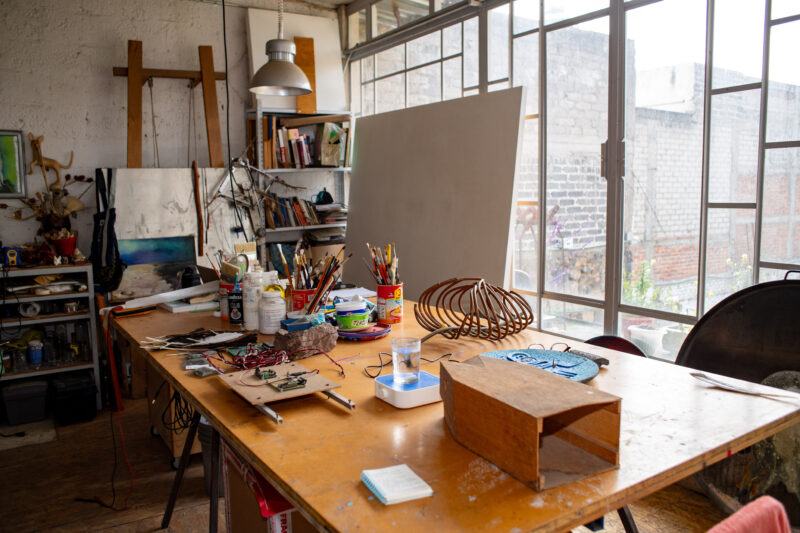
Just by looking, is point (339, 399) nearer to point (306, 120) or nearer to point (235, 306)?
point (235, 306)

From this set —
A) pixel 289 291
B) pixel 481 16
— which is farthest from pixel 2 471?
pixel 481 16

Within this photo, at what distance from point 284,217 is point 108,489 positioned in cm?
262

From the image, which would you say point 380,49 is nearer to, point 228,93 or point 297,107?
point 297,107

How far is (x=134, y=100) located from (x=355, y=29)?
80.7 inches

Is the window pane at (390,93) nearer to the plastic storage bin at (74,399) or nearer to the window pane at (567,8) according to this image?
the window pane at (567,8)

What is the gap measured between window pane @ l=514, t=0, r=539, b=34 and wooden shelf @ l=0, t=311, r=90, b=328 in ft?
11.2

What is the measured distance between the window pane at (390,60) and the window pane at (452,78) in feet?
2.00

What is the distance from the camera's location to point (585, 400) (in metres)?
1.12

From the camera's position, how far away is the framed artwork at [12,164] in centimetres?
439

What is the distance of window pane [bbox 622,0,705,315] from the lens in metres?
3.00

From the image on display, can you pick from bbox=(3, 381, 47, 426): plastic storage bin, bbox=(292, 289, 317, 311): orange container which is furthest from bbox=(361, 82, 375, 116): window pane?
bbox=(292, 289, 317, 311): orange container

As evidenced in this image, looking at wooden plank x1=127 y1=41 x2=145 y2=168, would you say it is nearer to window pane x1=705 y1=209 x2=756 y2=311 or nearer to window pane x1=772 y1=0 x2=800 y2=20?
window pane x1=705 y1=209 x2=756 y2=311

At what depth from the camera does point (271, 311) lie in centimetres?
217

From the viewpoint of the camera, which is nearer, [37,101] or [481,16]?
[481,16]
